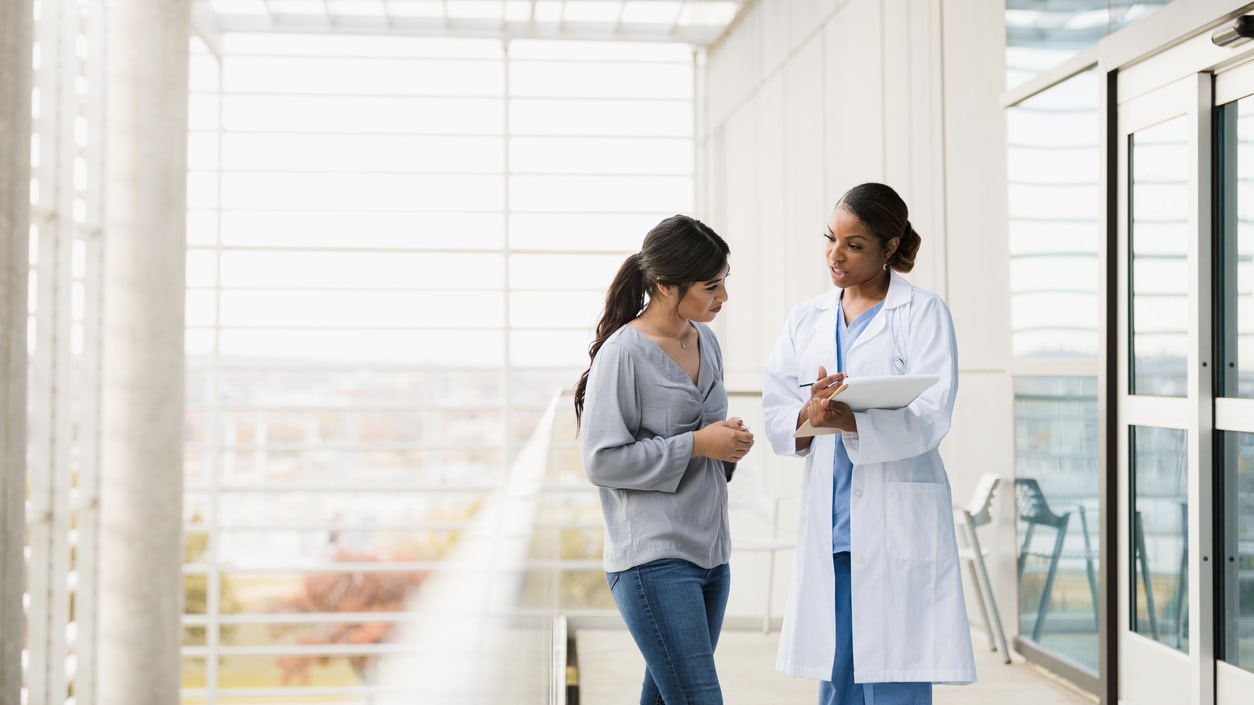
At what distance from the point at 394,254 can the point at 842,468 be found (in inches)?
352

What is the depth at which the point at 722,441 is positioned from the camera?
2.02m

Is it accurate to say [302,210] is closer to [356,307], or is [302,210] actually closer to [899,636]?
[356,307]

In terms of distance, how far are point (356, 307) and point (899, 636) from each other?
9.25m

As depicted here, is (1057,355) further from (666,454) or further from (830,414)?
(666,454)

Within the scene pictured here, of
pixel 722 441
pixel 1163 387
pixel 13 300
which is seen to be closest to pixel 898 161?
pixel 1163 387

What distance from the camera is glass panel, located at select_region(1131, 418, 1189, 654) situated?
328cm

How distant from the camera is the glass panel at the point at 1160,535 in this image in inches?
129

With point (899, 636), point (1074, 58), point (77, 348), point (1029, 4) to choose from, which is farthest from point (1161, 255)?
point (77, 348)

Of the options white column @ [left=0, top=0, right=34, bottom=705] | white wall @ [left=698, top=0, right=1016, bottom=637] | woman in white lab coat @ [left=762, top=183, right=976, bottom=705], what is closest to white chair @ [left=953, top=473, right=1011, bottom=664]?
white wall @ [left=698, top=0, right=1016, bottom=637]

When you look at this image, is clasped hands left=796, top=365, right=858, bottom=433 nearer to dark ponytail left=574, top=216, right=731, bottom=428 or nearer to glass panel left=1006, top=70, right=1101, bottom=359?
dark ponytail left=574, top=216, right=731, bottom=428

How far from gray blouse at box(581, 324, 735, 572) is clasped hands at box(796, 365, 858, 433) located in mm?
225

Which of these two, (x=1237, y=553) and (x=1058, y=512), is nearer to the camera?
(x=1237, y=553)

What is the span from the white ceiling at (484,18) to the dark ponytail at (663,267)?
780 cm

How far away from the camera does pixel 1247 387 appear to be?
2963 millimetres
